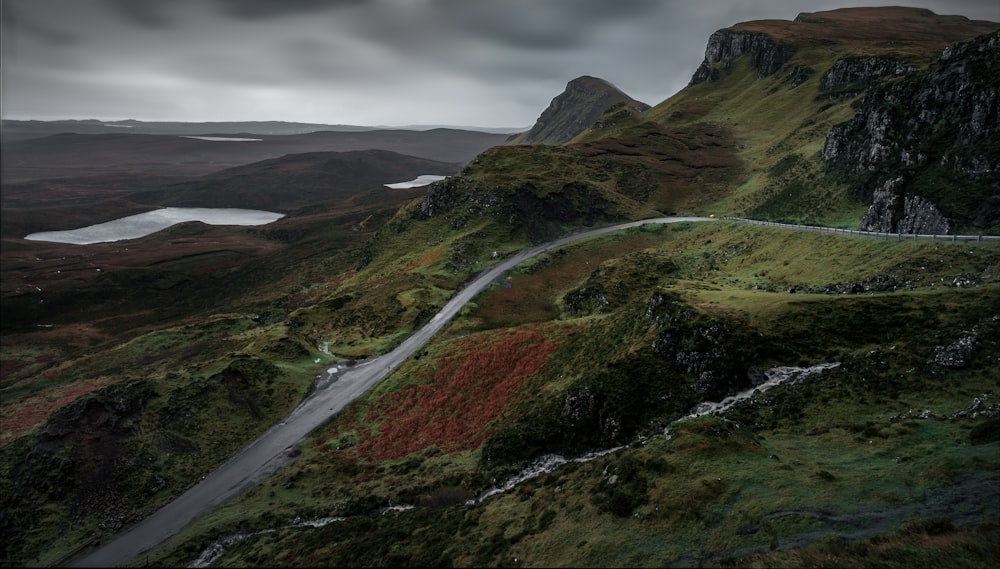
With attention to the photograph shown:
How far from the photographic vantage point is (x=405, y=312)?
260ft

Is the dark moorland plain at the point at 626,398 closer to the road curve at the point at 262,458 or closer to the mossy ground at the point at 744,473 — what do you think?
the mossy ground at the point at 744,473

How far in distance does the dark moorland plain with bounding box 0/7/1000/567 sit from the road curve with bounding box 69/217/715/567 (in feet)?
5.37

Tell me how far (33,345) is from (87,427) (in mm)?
92010

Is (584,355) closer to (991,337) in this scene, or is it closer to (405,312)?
(991,337)

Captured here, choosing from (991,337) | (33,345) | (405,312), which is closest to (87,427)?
(405,312)

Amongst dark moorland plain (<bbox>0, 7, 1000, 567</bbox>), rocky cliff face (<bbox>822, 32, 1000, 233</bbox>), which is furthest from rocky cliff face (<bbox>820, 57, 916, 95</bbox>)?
rocky cliff face (<bbox>822, 32, 1000, 233</bbox>)

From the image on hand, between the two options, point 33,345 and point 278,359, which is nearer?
point 278,359

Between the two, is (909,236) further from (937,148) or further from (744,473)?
(744,473)

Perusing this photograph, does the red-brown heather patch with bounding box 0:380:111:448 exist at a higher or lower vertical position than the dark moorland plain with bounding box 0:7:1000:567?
lower

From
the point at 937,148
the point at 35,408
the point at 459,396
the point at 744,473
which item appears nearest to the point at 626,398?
the point at 744,473

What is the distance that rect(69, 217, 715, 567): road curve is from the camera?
121ft

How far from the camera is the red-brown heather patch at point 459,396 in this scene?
4484cm

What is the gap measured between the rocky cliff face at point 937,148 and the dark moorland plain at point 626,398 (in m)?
0.37

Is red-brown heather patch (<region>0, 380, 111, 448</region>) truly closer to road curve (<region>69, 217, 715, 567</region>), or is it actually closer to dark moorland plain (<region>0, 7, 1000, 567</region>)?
dark moorland plain (<region>0, 7, 1000, 567</region>)
